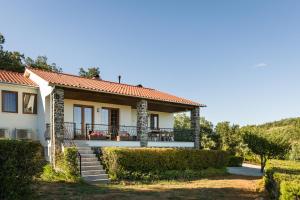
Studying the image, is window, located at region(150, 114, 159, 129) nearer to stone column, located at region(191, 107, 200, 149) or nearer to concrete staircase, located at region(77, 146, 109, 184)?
stone column, located at region(191, 107, 200, 149)

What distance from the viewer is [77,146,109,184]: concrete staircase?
16.2 metres

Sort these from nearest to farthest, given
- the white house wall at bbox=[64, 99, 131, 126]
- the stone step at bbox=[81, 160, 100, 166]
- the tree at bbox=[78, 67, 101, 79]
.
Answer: the stone step at bbox=[81, 160, 100, 166], the white house wall at bbox=[64, 99, 131, 126], the tree at bbox=[78, 67, 101, 79]

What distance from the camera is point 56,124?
18.4 m

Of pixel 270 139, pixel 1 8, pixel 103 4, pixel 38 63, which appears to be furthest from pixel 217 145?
pixel 1 8

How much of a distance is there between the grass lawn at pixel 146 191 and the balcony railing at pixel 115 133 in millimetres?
5981

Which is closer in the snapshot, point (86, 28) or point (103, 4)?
point (103, 4)

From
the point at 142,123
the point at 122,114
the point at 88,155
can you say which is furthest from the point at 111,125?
the point at 88,155

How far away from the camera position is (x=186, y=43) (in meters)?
25.3

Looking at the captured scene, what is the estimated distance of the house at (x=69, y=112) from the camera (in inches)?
755

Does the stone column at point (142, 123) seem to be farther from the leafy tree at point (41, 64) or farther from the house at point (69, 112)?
the leafy tree at point (41, 64)

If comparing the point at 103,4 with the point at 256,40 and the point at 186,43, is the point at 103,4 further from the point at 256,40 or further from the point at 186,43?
the point at 256,40

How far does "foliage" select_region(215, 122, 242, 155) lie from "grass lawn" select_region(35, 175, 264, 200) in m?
23.3

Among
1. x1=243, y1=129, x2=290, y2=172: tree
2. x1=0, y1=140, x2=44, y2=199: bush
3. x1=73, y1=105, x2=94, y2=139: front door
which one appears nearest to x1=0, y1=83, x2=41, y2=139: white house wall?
x1=73, y1=105, x2=94, y2=139: front door

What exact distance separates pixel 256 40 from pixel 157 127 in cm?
1164
